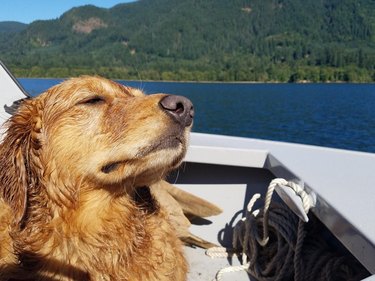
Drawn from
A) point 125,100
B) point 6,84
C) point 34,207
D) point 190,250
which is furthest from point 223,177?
point 6,84

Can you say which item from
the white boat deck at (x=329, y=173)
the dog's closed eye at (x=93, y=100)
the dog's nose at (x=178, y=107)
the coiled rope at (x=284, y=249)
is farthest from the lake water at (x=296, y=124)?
the dog's nose at (x=178, y=107)

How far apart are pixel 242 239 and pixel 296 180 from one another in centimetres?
118

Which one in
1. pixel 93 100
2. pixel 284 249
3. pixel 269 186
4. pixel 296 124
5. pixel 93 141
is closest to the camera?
pixel 93 141

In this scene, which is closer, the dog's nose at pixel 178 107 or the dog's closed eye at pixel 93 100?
the dog's nose at pixel 178 107

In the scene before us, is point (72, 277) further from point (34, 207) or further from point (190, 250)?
point (190, 250)

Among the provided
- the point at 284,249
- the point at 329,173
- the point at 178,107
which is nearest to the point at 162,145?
the point at 178,107

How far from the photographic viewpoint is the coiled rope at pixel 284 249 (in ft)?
10.1

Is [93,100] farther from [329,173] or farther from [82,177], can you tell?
[329,173]

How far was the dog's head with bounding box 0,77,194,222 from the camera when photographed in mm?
2338

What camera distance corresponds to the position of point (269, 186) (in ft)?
10.9

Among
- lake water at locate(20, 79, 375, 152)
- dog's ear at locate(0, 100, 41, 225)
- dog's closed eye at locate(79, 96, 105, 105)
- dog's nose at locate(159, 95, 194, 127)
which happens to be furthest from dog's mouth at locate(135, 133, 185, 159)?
lake water at locate(20, 79, 375, 152)

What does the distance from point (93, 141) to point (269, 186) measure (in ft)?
4.83

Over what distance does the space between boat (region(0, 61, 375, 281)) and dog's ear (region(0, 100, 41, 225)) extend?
1.63m

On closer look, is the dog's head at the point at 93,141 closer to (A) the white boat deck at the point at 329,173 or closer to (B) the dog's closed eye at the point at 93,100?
(B) the dog's closed eye at the point at 93,100
